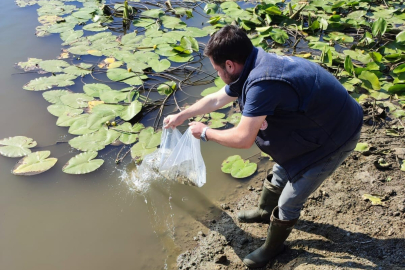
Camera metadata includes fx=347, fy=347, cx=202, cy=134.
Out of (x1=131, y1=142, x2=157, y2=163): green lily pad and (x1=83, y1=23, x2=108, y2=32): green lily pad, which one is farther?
(x1=83, y1=23, x2=108, y2=32): green lily pad

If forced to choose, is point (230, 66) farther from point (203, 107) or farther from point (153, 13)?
point (153, 13)

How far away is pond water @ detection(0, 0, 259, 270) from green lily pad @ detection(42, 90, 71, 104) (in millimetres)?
257

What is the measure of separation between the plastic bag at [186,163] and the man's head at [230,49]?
0.72m

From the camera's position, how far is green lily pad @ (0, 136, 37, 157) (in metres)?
3.20

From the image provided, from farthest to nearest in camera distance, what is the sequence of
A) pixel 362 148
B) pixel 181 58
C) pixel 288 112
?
1. pixel 181 58
2. pixel 362 148
3. pixel 288 112

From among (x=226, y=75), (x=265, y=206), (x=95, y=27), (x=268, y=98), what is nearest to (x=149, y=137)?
(x=265, y=206)

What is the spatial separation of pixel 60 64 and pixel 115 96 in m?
1.11

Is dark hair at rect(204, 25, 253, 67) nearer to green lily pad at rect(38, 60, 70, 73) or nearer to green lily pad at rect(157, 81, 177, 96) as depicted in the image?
green lily pad at rect(157, 81, 177, 96)

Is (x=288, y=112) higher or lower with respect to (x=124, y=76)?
higher

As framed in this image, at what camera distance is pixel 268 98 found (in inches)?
61.0

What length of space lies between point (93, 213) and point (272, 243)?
148 cm

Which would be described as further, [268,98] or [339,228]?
[339,228]

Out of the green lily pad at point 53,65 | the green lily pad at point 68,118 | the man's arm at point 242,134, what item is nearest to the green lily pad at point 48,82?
the green lily pad at point 53,65

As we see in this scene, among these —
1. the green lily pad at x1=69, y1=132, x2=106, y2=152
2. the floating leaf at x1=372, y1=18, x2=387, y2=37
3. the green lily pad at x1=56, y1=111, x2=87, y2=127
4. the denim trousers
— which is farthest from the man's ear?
the floating leaf at x1=372, y1=18, x2=387, y2=37
